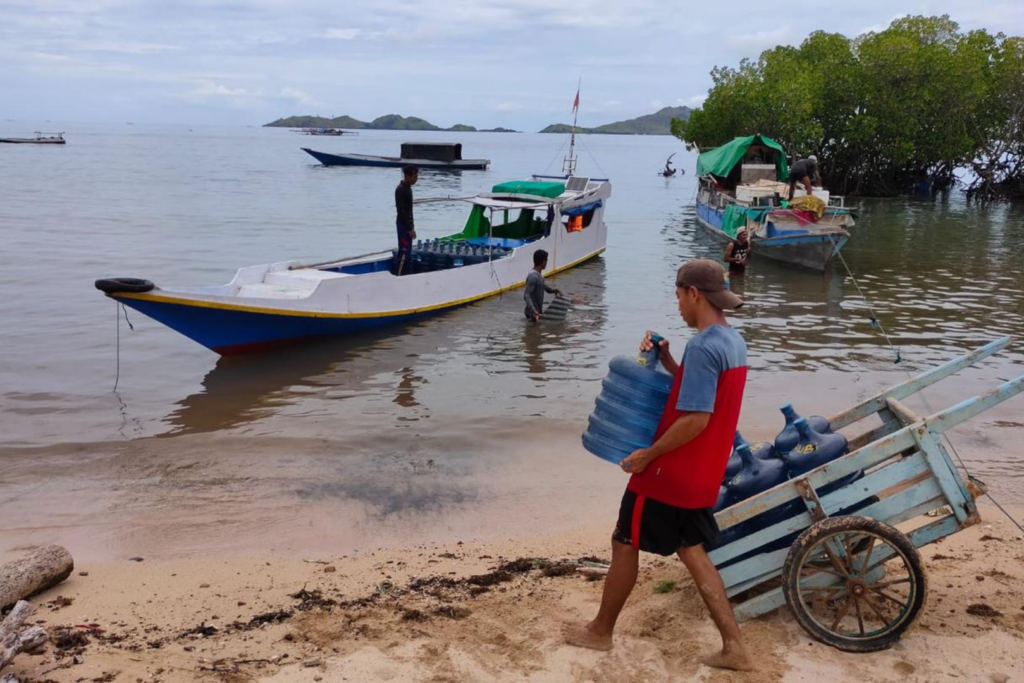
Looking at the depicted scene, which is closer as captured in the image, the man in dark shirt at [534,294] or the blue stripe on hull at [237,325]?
the blue stripe on hull at [237,325]

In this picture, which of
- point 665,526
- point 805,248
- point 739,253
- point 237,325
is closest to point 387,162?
point 805,248

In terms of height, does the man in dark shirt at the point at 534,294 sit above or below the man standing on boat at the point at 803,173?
below

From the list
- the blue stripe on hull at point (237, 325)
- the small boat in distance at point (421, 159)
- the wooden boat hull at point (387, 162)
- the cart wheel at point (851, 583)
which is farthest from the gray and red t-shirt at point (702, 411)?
the small boat in distance at point (421, 159)

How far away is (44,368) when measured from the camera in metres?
10.9

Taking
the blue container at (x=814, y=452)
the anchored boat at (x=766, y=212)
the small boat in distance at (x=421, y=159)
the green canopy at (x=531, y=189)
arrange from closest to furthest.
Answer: the blue container at (x=814, y=452) < the green canopy at (x=531, y=189) < the anchored boat at (x=766, y=212) < the small boat in distance at (x=421, y=159)

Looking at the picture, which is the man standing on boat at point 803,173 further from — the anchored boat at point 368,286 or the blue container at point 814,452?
the blue container at point 814,452

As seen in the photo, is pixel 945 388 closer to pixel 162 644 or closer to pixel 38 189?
pixel 162 644

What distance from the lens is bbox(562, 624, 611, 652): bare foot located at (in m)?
3.94

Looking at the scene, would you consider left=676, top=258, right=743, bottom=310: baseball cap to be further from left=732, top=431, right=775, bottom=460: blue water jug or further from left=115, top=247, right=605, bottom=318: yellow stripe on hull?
left=115, top=247, right=605, bottom=318: yellow stripe on hull

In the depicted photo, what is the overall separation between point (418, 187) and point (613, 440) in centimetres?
4596

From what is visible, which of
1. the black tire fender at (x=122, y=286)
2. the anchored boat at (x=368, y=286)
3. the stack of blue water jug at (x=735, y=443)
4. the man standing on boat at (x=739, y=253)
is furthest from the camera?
the man standing on boat at (x=739, y=253)

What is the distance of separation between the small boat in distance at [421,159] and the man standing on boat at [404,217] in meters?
51.3

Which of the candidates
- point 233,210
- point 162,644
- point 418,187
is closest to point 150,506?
point 162,644

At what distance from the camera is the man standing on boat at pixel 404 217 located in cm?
1225
